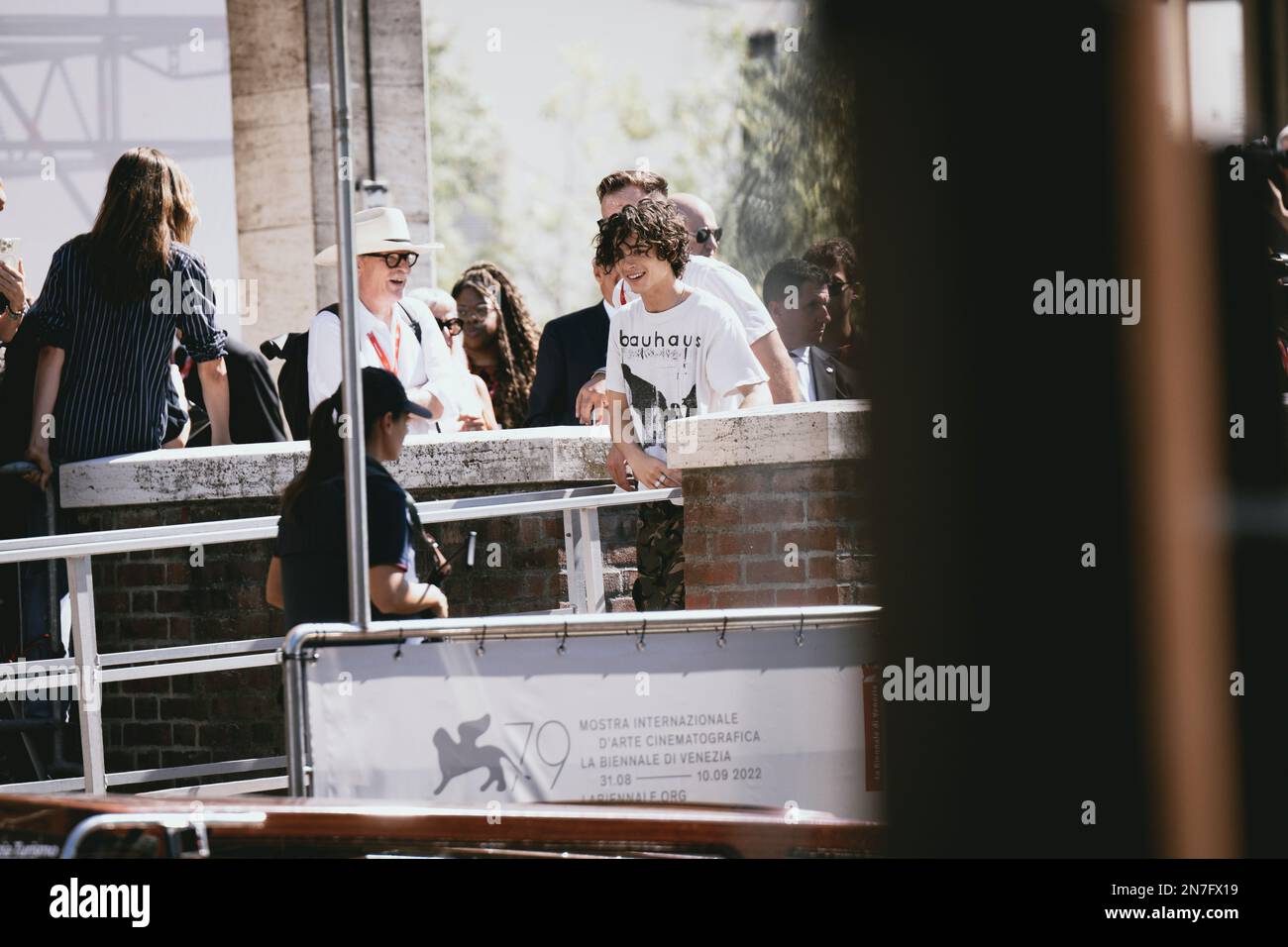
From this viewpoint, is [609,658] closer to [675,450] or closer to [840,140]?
[675,450]

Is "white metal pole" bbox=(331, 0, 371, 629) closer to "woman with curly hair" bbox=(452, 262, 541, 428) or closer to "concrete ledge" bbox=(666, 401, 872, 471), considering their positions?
"concrete ledge" bbox=(666, 401, 872, 471)

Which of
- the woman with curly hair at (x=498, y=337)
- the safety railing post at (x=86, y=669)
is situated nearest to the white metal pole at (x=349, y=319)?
the safety railing post at (x=86, y=669)

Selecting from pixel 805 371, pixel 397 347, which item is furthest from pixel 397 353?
pixel 805 371

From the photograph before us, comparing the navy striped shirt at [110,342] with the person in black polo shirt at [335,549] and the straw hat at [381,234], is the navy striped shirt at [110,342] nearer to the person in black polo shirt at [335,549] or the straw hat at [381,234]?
the straw hat at [381,234]

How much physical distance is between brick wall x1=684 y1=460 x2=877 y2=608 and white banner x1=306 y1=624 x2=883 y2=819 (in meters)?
1.01

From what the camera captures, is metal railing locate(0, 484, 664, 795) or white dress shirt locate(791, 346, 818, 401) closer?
metal railing locate(0, 484, 664, 795)

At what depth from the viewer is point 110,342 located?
598 centimetres

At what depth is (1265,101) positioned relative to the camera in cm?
192

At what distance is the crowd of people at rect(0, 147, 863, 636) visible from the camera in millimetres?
5633

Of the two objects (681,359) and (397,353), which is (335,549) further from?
(397,353)

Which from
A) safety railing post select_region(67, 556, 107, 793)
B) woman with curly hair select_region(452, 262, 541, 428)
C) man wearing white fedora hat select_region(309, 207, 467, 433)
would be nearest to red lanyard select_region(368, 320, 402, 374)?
man wearing white fedora hat select_region(309, 207, 467, 433)

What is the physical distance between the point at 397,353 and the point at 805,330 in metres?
1.57
